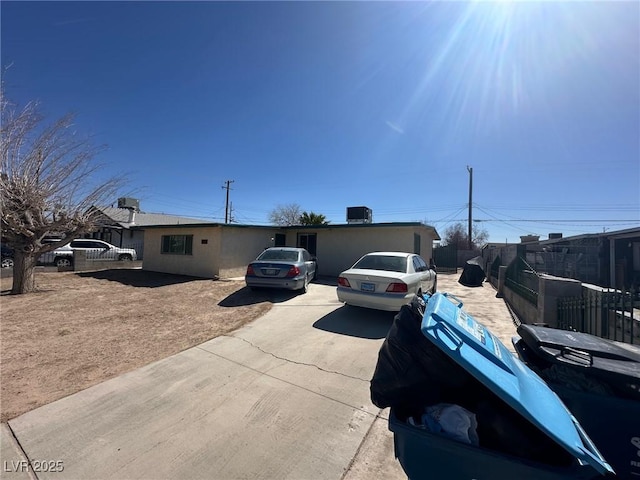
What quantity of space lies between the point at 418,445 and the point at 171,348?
14.8ft

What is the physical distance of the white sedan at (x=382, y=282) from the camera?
6.04 m

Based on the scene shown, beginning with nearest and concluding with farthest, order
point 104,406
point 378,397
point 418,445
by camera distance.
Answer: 1. point 418,445
2. point 378,397
3. point 104,406

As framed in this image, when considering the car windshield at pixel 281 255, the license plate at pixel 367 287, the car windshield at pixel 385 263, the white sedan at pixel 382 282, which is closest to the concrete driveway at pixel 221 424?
the white sedan at pixel 382 282

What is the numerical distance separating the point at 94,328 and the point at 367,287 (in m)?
5.43

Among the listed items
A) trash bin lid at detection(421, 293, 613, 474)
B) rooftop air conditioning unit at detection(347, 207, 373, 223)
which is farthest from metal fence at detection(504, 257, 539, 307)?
rooftop air conditioning unit at detection(347, 207, 373, 223)

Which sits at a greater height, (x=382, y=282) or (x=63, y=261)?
(x=382, y=282)

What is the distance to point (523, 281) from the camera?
26.1 feet

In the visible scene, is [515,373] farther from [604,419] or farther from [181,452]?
[181,452]

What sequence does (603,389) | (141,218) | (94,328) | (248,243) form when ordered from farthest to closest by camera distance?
1. (141,218)
2. (248,243)
3. (94,328)
4. (603,389)

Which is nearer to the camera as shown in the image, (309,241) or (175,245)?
(175,245)

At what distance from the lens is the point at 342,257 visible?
1476 centimetres

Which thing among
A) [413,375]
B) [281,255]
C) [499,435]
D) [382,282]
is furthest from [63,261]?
[499,435]

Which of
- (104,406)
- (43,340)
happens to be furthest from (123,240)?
(104,406)

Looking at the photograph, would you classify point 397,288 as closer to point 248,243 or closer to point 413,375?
point 413,375
